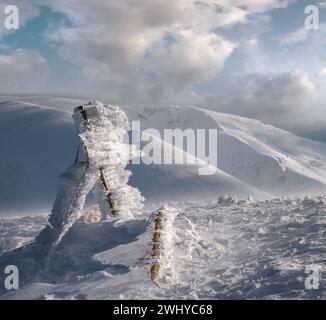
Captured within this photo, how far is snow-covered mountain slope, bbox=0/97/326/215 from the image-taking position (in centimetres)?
5381

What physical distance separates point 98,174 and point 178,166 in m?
47.5

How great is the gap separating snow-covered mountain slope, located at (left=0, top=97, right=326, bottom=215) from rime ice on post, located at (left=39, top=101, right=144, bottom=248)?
33.0 meters

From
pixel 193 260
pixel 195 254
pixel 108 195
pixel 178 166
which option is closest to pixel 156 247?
pixel 193 260

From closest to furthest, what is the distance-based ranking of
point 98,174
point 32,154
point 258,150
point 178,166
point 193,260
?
point 193,260, point 98,174, point 178,166, point 32,154, point 258,150

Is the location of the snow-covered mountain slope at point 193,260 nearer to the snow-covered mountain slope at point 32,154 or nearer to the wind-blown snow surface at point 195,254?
the wind-blown snow surface at point 195,254

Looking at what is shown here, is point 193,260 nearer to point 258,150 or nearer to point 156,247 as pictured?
point 156,247

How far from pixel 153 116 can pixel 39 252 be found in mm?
132783

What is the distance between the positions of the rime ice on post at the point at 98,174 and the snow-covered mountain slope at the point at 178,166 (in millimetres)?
32993

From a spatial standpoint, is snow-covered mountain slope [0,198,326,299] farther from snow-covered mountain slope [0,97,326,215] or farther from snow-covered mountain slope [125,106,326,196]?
snow-covered mountain slope [125,106,326,196]

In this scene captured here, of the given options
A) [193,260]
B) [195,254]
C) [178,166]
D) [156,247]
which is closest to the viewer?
[156,247]

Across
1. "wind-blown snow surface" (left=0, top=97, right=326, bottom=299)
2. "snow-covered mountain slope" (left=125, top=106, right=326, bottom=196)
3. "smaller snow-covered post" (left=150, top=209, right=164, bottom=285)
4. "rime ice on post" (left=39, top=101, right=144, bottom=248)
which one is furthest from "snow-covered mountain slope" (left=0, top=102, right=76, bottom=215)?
"snow-covered mountain slope" (left=125, top=106, right=326, bottom=196)

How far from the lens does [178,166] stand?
6147cm
